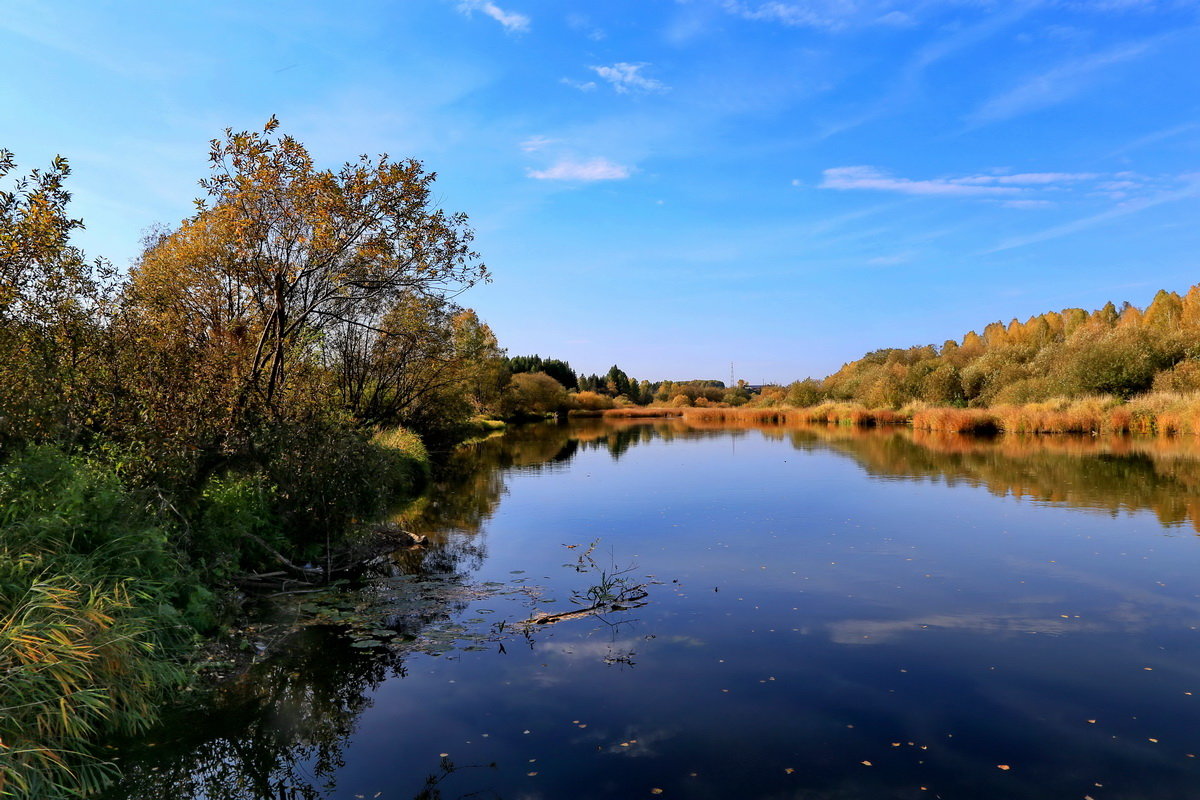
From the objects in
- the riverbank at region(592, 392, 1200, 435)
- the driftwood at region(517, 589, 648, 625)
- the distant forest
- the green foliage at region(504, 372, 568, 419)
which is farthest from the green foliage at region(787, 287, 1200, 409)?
the driftwood at region(517, 589, 648, 625)

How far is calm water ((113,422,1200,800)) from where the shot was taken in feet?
19.9

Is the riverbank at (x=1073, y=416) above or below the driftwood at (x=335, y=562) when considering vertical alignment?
above

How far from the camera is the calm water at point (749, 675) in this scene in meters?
6.07

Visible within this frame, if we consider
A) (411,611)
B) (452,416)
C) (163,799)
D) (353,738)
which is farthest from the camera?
(452,416)

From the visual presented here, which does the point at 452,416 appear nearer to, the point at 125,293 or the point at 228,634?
the point at 125,293

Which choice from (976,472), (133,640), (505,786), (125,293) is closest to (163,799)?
(133,640)

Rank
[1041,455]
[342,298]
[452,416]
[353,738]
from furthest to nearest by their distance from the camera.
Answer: [452,416], [1041,455], [342,298], [353,738]

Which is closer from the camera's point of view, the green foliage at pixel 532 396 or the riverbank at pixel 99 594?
the riverbank at pixel 99 594

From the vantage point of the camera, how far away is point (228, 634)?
9.34 meters

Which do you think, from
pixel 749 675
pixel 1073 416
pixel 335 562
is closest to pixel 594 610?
pixel 749 675

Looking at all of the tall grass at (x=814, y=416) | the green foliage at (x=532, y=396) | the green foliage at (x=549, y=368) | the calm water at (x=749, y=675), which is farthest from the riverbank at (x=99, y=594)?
the green foliage at (x=549, y=368)

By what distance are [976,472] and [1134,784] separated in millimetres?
23732

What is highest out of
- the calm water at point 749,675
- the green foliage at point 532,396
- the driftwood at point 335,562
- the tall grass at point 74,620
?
the green foliage at point 532,396

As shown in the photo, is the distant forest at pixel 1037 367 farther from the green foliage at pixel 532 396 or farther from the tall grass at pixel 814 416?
the green foliage at pixel 532 396
